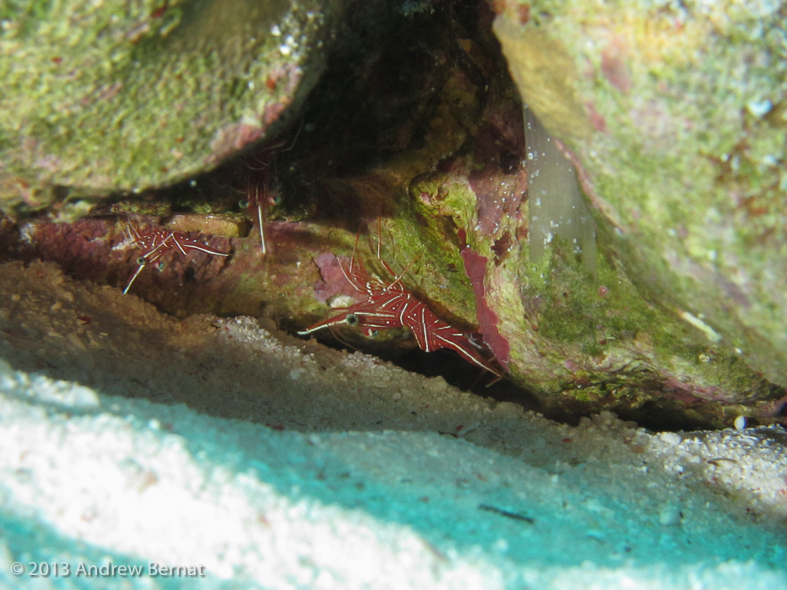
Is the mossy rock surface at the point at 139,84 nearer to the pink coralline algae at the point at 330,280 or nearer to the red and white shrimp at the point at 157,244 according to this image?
the red and white shrimp at the point at 157,244

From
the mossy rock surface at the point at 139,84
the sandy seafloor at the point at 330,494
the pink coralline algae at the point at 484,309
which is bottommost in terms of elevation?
the sandy seafloor at the point at 330,494

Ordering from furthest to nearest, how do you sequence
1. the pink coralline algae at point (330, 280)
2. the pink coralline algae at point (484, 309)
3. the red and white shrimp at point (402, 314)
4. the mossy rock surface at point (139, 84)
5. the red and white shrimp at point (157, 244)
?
the pink coralline algae at point (330, 280) < the red and white shrimp at point (402, 314) < the red and white shrimp at point (157, 244) < the pink coralline algae at point (484, 309) < the mossy rock surface at point (139, 84)

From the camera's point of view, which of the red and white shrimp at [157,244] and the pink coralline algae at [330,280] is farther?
the pink coralline algae at [330,280]

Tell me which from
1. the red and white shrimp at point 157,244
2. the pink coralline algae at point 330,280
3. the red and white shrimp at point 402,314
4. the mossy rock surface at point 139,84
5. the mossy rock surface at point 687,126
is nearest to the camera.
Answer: the mossy rock surface at point 687,126

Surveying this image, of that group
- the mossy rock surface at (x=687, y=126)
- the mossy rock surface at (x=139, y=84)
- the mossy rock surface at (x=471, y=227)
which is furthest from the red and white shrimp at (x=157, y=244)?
the mossy rock surface at (x=687, y=126)

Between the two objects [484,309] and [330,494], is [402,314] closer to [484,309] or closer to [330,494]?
[484,309]

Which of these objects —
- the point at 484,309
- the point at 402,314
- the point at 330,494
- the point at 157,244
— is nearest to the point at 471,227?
the point at 484,309
